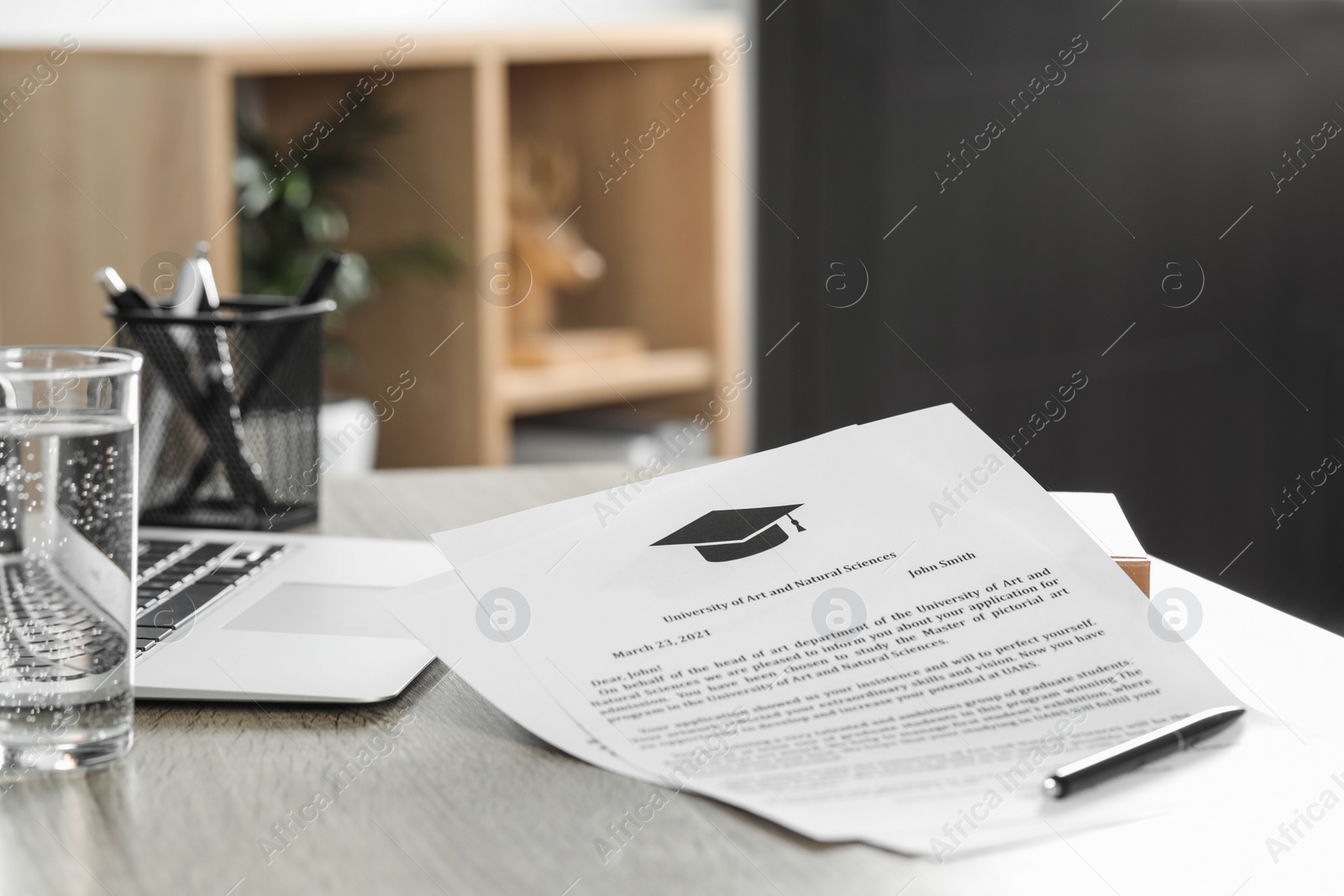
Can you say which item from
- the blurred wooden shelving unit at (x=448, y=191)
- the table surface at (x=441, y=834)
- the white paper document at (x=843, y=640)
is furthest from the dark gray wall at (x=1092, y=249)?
the table surface at (x=441, y=834)

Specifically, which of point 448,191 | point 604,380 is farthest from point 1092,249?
point 448,191

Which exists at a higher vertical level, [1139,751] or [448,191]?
[448,191]

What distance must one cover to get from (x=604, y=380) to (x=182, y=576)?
5.18ft

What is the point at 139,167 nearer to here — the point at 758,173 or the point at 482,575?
the point at 758,173

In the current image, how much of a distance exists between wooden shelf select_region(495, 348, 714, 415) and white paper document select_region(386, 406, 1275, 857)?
1525 mm

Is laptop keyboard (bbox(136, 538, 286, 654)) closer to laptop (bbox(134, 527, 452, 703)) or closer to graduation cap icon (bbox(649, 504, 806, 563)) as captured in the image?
laptop (bbox(134, 527, 452, 703))

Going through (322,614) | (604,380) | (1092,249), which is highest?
(1092,249)

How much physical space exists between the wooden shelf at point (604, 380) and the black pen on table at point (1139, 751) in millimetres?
1637

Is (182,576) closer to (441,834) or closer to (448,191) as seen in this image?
(441,834)

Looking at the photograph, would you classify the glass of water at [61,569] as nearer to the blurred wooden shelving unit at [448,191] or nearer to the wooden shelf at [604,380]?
the blurred wooden shelving unit at [448,191]

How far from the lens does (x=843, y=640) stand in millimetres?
449

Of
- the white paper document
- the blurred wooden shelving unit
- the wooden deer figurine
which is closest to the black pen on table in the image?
the white paper document

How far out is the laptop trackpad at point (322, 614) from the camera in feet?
1.70

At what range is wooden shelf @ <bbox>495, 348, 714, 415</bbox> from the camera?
2051 mm
